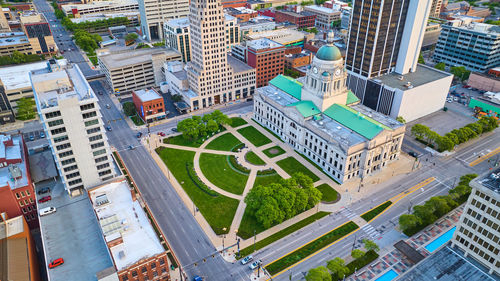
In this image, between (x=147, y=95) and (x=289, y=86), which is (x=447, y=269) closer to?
(x=289, y=86)

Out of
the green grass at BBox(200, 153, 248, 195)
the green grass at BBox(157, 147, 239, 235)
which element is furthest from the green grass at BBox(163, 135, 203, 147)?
the green grass at BBox(200, 153, 248, 195)

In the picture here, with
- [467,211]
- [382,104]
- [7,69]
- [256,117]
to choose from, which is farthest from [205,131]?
[7,69]

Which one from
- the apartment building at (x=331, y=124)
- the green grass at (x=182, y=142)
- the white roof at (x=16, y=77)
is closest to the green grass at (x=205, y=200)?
the green grass at (x=182, y=142)

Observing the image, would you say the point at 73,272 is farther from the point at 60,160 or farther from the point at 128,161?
the point at 128,161

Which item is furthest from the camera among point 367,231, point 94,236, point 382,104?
point 382,104

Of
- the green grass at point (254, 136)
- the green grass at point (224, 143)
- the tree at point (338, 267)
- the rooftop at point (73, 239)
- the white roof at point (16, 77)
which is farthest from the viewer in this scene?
the white roof at point (16, 77)

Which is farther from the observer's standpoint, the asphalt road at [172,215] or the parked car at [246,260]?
the parked car at [246,260]

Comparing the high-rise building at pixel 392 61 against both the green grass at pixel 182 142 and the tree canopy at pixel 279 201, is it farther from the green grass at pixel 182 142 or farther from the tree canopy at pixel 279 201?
the green grass at pixel 182 142
